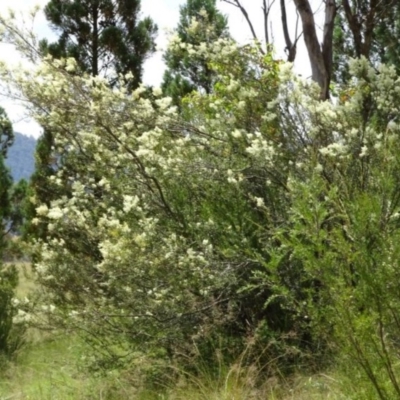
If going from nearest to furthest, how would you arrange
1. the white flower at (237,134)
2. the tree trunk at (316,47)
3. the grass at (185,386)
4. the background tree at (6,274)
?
the grass at (185,386) → the white flower at (237,134) → the tree trunk at (316,47) → the background tree at (6,274)

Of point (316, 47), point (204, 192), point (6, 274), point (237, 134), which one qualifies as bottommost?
point (204, 192)

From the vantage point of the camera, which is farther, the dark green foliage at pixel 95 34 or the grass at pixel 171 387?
the dark green foliage at pixel 95 34

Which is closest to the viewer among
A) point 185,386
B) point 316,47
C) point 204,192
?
point 185,386

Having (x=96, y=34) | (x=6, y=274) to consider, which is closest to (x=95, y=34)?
(x=96, y=34)

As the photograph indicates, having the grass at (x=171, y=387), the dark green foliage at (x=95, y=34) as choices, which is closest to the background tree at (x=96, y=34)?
the dark green foliage at (x=95, y=34)

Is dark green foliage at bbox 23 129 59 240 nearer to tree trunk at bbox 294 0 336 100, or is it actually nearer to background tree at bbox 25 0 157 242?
background tree at bbox 25 0 157 242

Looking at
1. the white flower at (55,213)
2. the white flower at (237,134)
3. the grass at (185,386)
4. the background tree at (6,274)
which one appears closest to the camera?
the grass at (185,386)

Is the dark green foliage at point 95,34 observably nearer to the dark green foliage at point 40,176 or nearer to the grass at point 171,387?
the dark green foliage at point 40,176

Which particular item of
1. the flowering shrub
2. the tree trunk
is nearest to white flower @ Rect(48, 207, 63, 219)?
the flowering shrub

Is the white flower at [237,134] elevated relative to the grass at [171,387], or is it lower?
elevated

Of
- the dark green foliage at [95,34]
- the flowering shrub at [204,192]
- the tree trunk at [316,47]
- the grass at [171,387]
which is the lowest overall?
the grass at [171,387]

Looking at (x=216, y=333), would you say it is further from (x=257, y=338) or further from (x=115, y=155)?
(x=115, y=155)

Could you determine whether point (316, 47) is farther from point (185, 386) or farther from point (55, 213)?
point (185, 386)

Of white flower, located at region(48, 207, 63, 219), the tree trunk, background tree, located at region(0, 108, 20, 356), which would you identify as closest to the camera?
white flower, located at region(48, 207, 63, 219)
